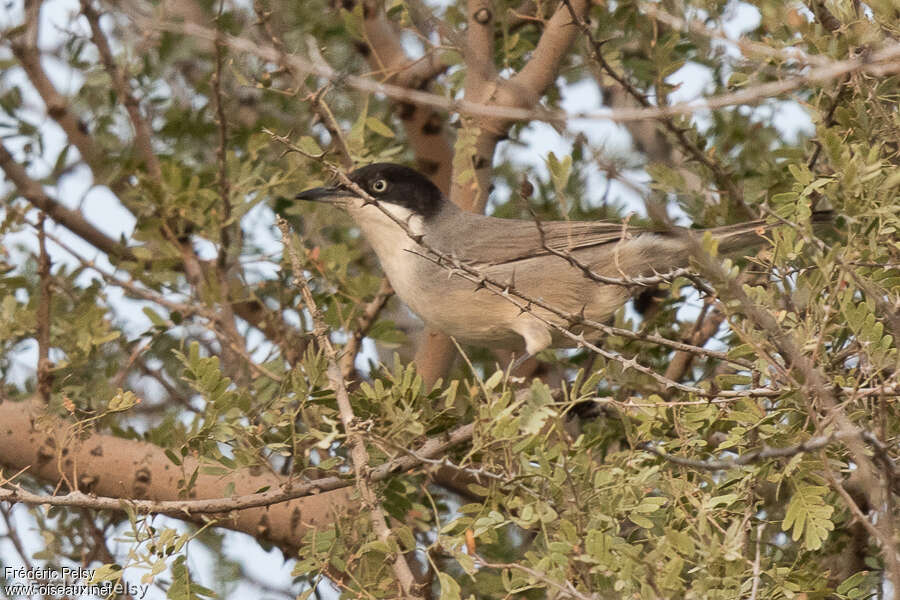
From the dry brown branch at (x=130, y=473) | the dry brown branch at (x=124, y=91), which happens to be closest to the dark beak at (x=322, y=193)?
the dry brown branch at (x=124, y=91)

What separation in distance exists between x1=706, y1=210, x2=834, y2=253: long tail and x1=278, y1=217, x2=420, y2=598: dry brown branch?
1.63 metres

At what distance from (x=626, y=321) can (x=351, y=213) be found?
1.42 metres

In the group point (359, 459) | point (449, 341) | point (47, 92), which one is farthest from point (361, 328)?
point (47, 92)

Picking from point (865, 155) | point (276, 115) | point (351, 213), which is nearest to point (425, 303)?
point (351, 213)

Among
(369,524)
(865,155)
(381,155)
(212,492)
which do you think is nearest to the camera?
(865,155)

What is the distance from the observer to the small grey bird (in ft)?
16.2

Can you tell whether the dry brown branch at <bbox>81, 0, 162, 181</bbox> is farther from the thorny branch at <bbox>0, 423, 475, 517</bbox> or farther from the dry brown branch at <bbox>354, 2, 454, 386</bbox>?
the thorny branch at <bbox>0, 423, 475, 517</bbox>

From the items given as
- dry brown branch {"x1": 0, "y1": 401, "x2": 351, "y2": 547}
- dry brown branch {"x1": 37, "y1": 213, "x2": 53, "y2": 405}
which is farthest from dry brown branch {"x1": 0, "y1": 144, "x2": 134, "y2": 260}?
dry brown branch {"x1": 0, "y1": 401, "x2": 351, "y2": 547}

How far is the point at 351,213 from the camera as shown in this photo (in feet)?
17.2

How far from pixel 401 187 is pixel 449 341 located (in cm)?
87

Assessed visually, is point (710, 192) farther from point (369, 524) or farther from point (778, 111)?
point (369, 524)

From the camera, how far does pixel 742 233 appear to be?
4281 millimetres

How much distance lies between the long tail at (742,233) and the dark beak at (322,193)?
1.66 metres

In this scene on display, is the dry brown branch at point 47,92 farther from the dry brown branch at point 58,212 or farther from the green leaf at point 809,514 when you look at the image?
the green leaf at point 809,514
